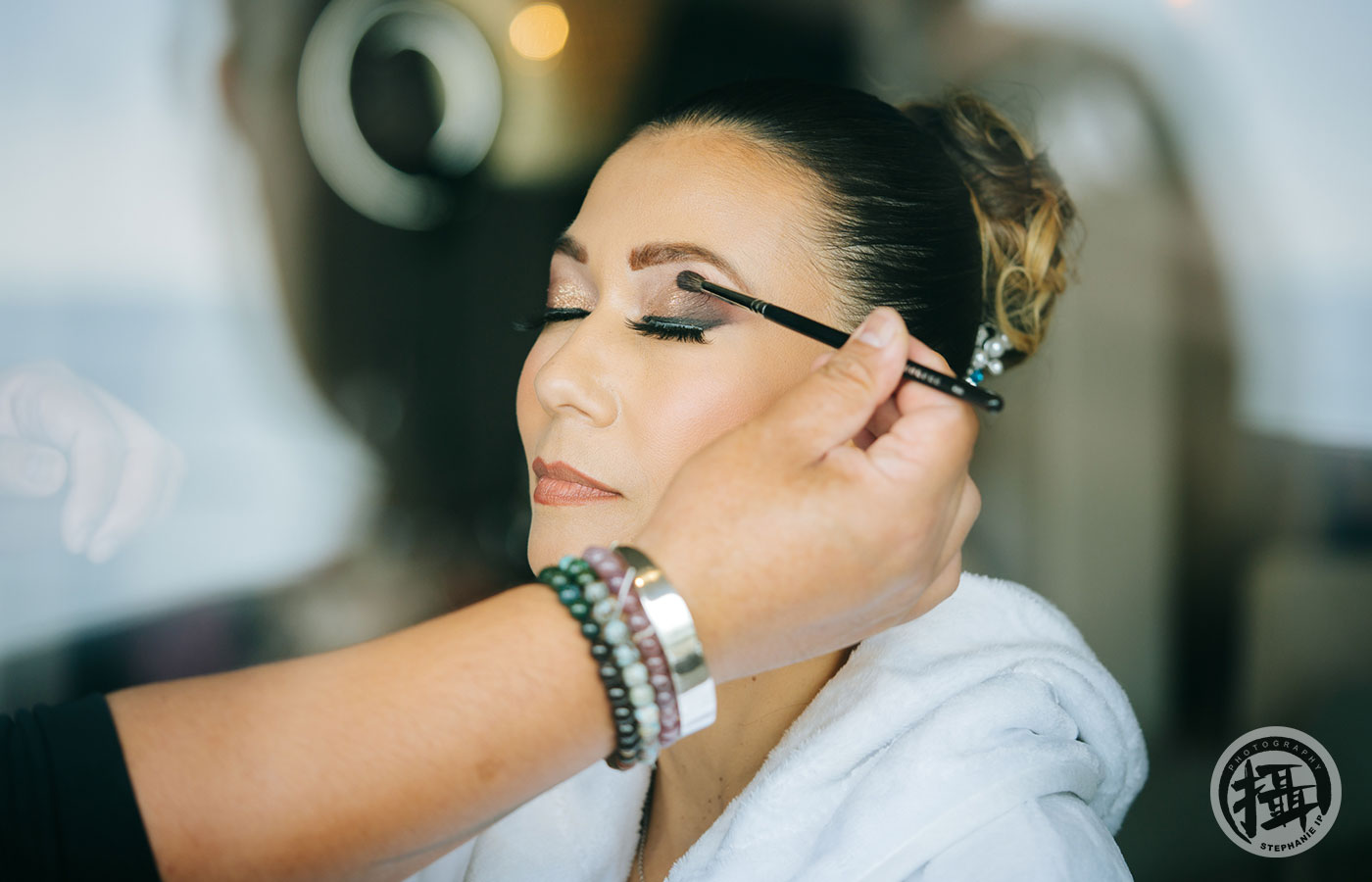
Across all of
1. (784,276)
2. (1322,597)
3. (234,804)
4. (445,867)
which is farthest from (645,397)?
(1322,597)

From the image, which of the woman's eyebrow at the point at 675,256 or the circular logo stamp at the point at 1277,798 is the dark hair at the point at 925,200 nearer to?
the woman's eyebrow at the point at 675,256

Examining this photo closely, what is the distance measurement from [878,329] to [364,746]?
15.3 inches

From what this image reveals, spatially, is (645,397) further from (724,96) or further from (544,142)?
(544,142)

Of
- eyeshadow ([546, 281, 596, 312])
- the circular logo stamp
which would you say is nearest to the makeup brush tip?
eyeshadow ([546, 281, 596, 312])

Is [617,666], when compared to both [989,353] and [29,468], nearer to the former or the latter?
[989,353]

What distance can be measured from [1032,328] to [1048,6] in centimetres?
62

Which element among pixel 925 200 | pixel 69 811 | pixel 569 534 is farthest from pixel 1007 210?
pixel 69 811

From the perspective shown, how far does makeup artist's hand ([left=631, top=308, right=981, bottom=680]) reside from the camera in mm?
477

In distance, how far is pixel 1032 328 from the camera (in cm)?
106

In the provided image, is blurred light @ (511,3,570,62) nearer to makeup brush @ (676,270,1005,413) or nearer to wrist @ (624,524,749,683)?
makeup brush @ (676,270,1005,413)

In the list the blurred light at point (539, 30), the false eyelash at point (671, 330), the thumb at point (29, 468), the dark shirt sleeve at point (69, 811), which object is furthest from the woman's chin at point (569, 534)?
the blurred light at point (539, 30)

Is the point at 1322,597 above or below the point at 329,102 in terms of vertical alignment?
below

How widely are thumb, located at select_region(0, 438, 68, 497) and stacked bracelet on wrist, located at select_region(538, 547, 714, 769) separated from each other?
94 cm

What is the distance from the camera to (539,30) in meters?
1.49
